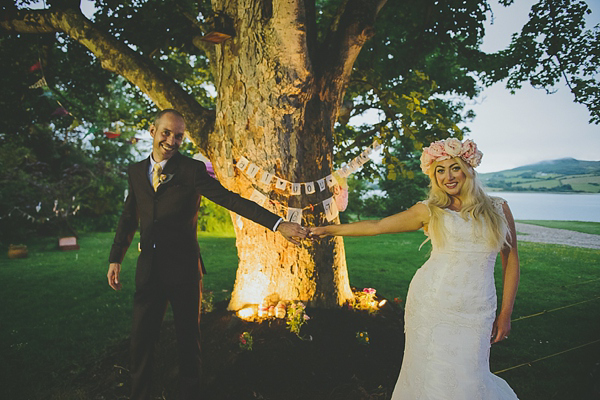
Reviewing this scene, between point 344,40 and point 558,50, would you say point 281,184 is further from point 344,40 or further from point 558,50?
point 558,50

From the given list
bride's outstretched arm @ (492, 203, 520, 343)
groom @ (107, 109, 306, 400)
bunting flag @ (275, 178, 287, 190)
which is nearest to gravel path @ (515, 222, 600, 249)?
bride's outstretched arm @ (492, 203, 520, 343)

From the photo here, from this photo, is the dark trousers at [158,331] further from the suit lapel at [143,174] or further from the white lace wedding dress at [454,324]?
the white lace wedding dress at [454,324]

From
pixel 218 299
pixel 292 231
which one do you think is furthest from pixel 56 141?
pixel 292 231

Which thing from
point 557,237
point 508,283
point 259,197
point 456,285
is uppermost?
point 259,197

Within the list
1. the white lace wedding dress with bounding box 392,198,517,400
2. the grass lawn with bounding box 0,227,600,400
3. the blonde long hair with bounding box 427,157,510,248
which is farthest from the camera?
the grass lawn with bounding box 0,227,600,400

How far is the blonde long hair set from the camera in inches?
93.6

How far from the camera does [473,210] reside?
2.45 meters

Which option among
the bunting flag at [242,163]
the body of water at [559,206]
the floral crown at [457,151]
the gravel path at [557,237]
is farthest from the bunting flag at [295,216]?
the gravel path at [557,237]

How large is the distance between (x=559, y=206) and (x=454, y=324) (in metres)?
5.24

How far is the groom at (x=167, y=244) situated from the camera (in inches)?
112

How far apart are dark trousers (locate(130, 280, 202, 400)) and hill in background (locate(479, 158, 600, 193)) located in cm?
449

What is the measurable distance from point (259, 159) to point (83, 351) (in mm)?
3703

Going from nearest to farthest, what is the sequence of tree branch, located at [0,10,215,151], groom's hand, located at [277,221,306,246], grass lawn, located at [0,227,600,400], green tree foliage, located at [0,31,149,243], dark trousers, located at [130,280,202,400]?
dark trousers, located at [130,280,202,400] → groom's hand, located at [277,221,306,246] → grass lawn, located at [0,227,600,400] → tree branch, located at [0,10,215,151] → green tree foliage, located at [0,31,149,243]

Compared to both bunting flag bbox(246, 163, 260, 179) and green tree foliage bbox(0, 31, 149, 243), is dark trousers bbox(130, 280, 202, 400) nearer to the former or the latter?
bunting flag bbox(246, 163, 260, 179)
